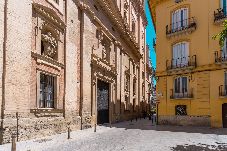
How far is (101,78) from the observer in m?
24.0

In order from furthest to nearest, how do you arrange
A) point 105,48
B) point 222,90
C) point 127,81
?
point 127,81
point 105,48
point 222,90

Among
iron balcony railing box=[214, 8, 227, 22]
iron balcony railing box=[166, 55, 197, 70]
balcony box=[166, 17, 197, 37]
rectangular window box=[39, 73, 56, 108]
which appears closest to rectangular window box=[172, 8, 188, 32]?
balcony box=[166, 17, 197, 37]

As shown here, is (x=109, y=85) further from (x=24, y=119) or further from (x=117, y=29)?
(x=24, y=119)

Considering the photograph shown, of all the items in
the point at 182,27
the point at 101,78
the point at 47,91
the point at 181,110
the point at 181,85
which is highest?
the point at 182,27

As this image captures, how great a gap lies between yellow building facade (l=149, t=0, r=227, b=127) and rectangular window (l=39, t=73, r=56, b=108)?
1098 cm

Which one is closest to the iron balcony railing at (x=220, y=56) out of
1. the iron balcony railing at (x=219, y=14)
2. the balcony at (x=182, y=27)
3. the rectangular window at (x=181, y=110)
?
the iron balcony railing at (x=219, y=14)

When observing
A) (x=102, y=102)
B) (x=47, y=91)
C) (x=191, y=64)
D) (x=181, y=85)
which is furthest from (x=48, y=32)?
(x=181, y=85)

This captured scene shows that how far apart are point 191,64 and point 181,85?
2.00 metres

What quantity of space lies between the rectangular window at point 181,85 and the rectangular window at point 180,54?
47.3 inches

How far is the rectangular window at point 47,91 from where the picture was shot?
14945 millimetres

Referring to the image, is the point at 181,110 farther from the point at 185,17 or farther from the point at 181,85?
the point at 185,17

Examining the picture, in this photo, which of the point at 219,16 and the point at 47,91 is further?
the point at 219,16

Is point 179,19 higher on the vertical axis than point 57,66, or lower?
higher

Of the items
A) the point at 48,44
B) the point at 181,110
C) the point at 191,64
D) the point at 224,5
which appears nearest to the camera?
the point at 48,44
